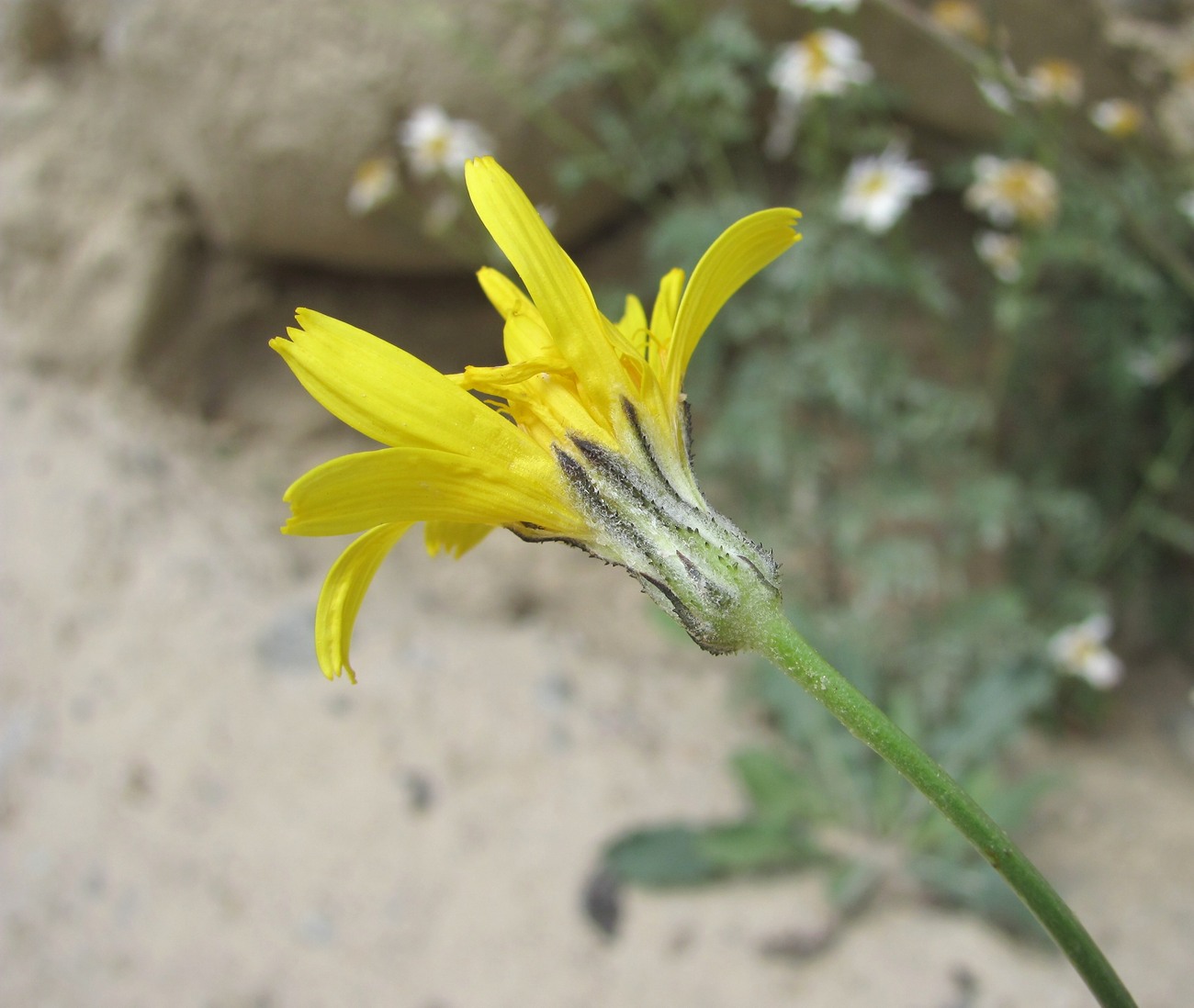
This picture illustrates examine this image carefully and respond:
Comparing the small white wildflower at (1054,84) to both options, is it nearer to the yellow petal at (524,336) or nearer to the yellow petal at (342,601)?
the yellow petal at (524,336)

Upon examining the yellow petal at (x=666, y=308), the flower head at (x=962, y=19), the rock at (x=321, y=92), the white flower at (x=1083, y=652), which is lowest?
the white flower at (x=1083, y=652)

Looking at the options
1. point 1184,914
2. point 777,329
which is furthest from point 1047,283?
point 1184,914

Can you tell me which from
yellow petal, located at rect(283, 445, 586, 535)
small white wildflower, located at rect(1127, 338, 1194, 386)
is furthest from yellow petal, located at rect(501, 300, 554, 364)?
small white wildflower, located at rect(1127, 338, 1194, 386)

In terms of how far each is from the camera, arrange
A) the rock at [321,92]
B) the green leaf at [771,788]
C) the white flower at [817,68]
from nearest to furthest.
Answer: the green leaf at [771,788]
the white flower at [817,68]
the rock at [321,92]

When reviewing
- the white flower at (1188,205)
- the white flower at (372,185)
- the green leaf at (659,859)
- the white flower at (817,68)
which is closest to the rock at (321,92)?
the white flower at (372,185)

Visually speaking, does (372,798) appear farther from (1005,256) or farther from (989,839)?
(1005,256)

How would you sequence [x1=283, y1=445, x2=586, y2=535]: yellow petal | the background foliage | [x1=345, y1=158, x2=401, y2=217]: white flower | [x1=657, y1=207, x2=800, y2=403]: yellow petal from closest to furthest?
[x1=283, y1=445, x2=586, y2=535]: yellow petal < [x1=657, y1=207, x2=800, y2=403]: yellow petal < the background foliage < [x1=345, y1=158, x2=401, y2=217]: white flower

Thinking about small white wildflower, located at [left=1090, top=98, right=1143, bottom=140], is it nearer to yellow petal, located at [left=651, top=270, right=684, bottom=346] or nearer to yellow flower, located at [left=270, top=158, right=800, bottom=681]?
yellow petal, located at [left=651, top=270, right=684, bottom=346]

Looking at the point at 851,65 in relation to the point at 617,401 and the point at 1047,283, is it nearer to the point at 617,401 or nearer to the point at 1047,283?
the point at 1047,283
